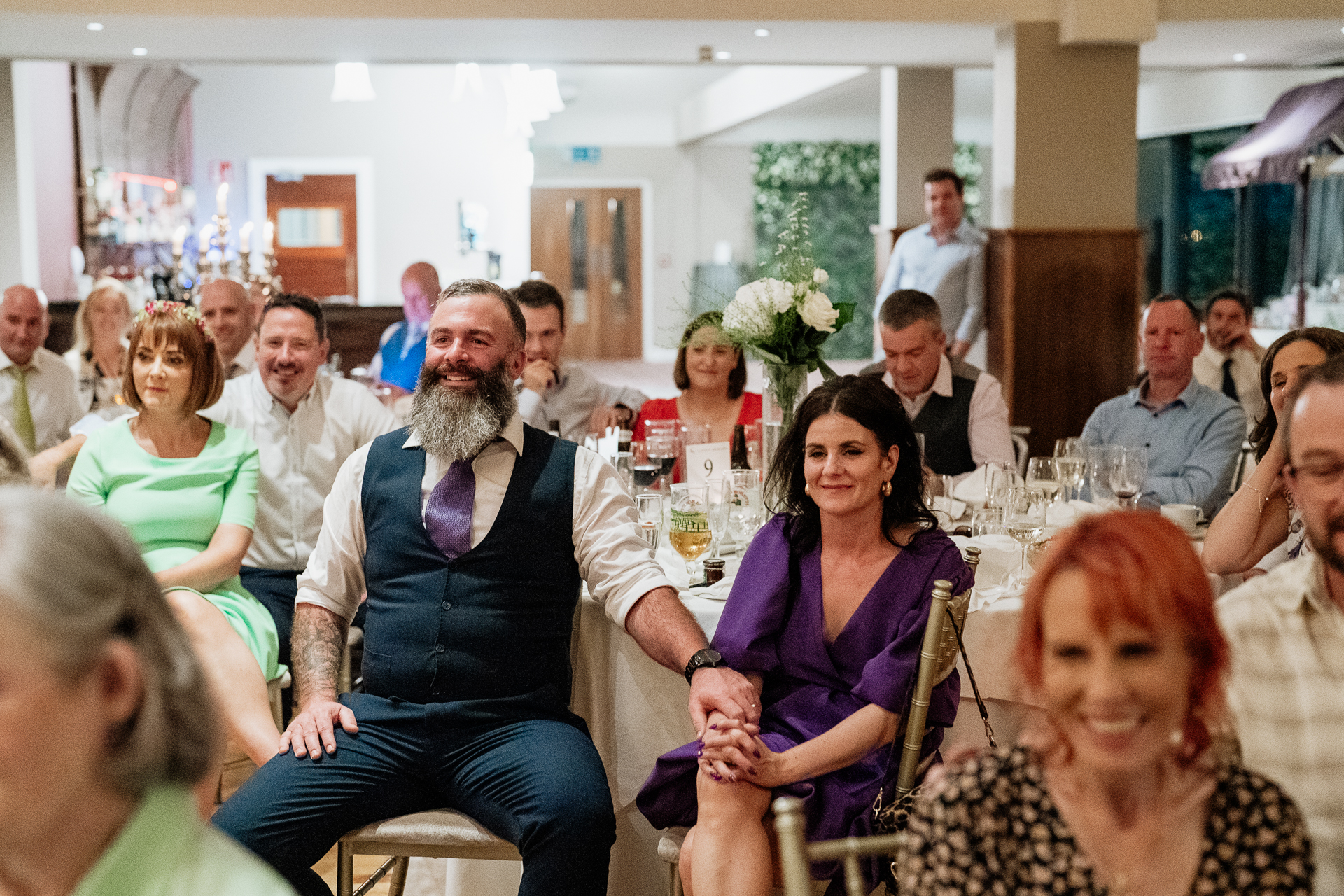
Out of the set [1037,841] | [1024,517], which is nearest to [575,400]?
[1024,517]

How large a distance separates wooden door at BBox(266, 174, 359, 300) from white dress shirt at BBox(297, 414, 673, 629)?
11.2m

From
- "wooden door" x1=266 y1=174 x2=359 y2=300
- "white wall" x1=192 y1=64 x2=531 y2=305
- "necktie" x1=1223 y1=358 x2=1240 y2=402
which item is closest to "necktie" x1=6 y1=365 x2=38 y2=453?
"necktie" x1=1223 y1=358 x2=1240 y2=402

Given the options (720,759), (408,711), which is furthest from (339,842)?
(720,759)

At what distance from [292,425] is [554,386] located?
4.42 ft

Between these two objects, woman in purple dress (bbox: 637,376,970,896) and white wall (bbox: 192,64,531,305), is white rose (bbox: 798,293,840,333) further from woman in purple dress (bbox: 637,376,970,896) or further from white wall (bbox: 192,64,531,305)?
white wall (bbox: 192,64,531,305)

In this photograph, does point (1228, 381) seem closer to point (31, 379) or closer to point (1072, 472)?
point (1072, 472)

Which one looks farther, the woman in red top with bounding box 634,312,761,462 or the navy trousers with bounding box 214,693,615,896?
the woman in red top with bounding box 634,312,761,462

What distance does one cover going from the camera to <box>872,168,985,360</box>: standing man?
24.7ft

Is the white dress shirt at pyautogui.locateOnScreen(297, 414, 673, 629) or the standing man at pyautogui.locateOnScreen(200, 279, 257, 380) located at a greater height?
the standing man at pyautogui.locateOnScreen(200, 279, 257, 380)

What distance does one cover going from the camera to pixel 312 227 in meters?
13.5

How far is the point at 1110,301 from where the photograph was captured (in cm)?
736

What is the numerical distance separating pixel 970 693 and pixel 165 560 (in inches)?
77.3

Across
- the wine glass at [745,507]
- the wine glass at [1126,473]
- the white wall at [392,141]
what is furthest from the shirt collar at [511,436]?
Answer: the white wall at [392,141]

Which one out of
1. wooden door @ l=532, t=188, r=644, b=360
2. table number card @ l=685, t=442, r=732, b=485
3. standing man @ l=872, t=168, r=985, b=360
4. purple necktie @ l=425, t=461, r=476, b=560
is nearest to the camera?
purple necktie @ l=425, t=461, r=476, b=560
